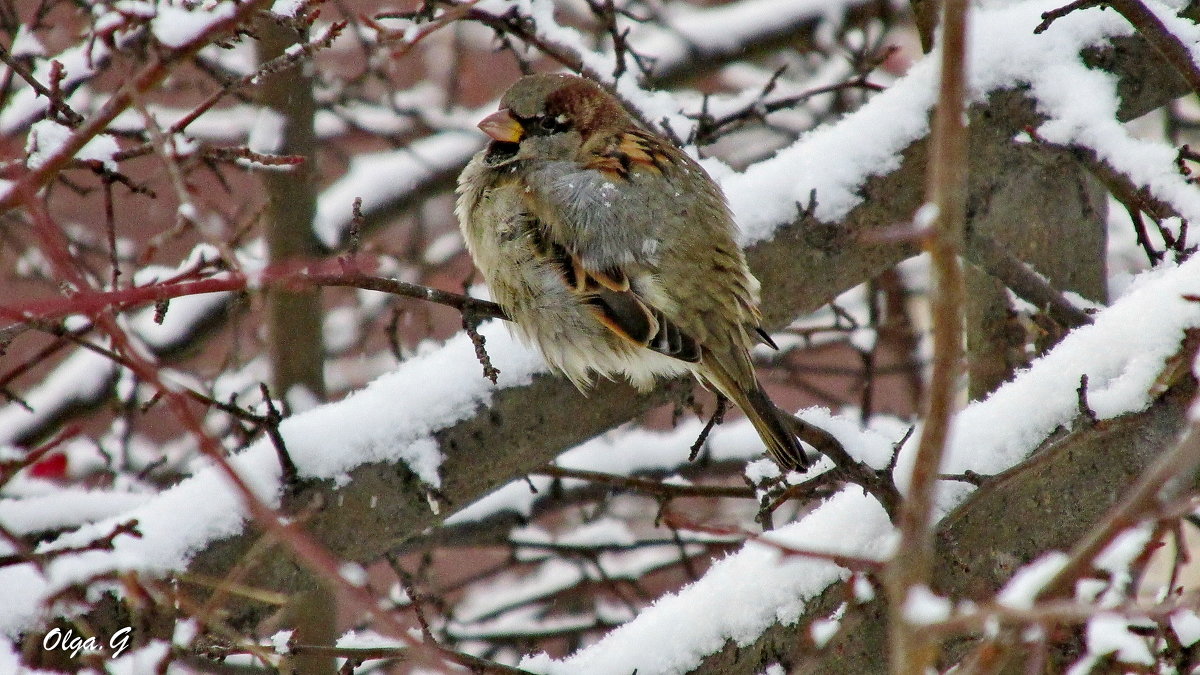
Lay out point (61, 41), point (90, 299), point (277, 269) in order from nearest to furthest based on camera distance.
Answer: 1. point (90, 299)
2. point (277, 269)
3. point (61, 41)

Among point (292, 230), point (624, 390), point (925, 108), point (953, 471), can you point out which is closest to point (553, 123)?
point (624, 390)

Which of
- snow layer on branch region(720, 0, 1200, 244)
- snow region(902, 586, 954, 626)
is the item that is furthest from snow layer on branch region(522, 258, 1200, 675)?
snow region(902, 586, 954, 626)

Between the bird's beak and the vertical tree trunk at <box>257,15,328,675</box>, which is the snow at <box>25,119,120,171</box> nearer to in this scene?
the bird's beak

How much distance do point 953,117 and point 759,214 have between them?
2.35 metres

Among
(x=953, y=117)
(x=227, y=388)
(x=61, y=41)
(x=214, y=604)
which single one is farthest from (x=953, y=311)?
(x=61, y=41)

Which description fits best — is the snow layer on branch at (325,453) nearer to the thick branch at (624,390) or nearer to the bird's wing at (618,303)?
the thick branch at (624,390)

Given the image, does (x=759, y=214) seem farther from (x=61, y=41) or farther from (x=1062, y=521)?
(x=61, y=41)

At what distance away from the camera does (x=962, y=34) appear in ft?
3.48

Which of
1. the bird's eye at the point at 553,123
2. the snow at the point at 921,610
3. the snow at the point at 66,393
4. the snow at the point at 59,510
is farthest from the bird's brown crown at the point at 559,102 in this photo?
the snow at the point at 921,610

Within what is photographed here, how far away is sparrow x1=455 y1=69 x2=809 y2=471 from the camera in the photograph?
132 inches

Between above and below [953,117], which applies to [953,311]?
below
